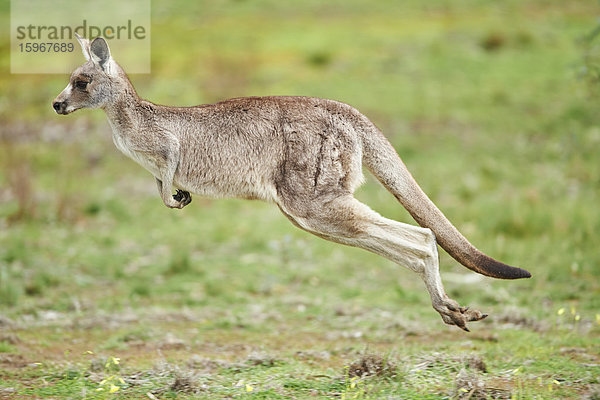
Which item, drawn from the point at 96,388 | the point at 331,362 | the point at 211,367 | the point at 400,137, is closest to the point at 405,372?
the point at 331,362

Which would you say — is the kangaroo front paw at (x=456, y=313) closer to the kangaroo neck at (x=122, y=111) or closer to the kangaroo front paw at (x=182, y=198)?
the kangaroo front paw at (x=182, y=198)

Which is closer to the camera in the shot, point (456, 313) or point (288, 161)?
point (456, 313)

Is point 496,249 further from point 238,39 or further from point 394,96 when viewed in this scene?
point 238,39

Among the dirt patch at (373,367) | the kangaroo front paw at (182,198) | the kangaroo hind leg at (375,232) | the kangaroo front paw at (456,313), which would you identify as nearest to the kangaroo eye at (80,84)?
the kangaroo front paw at (182,198)

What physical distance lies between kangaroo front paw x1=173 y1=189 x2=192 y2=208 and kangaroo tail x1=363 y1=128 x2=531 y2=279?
1.34m

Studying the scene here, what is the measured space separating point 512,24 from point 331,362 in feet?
59.5

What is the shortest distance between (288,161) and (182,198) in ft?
2.66

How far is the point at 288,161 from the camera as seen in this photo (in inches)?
224

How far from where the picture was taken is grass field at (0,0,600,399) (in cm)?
608

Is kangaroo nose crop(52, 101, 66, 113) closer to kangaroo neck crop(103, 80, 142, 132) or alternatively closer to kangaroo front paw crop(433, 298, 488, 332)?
kangaroo neck crop(103, 80, 142, 132)

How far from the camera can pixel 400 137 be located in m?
14.9

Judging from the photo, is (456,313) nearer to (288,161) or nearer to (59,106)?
(288,161)

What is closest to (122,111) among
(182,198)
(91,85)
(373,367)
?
(91,85)

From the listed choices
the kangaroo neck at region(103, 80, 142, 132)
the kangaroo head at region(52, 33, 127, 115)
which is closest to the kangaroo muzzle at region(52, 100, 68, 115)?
the kangaroo head at region(52, 33, 127, 115)
